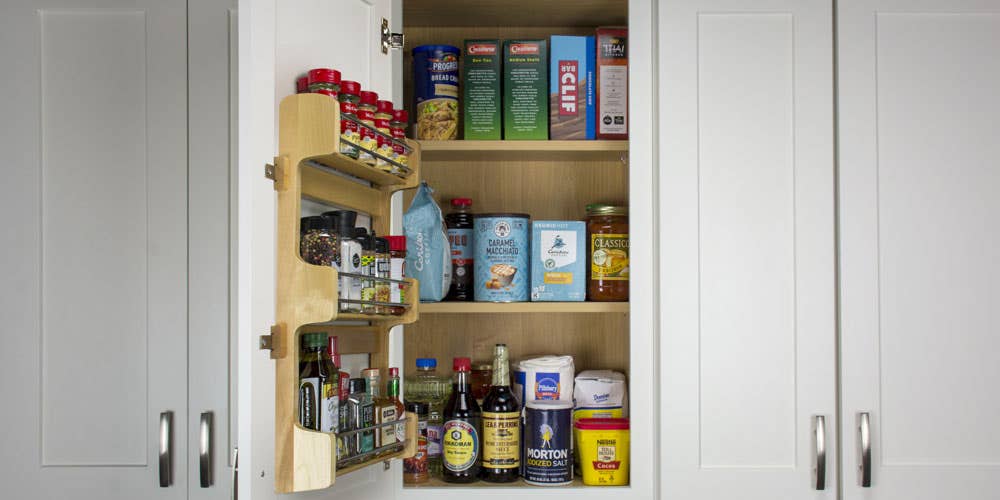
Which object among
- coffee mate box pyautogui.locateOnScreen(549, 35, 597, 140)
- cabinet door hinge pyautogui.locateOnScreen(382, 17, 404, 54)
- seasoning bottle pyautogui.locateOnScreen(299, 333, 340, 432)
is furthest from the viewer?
coffee mate box pyautogui.locateOnScreen(549, 35, 597, 140)

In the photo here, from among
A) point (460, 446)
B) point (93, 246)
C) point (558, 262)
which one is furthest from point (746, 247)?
point (93, 246)

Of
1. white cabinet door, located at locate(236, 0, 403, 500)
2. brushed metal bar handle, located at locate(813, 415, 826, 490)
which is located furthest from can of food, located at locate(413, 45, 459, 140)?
brushed metal bar handle, located at locate(813, 415, 826, 490)

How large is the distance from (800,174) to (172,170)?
1.44 m

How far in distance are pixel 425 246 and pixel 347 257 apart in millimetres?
590

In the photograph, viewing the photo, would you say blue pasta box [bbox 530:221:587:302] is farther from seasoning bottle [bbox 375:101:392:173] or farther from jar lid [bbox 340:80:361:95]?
jar lid [bbox 340:80:361:95]

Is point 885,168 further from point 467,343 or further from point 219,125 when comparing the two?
point 219,125

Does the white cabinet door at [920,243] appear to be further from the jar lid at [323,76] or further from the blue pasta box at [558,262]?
the jar lid at [323,76]

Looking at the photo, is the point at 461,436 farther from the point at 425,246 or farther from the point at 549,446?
the point at 425,246

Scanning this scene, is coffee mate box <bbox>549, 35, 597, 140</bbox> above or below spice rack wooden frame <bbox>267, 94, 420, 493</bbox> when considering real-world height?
above

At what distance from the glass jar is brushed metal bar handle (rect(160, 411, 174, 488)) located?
1032mm

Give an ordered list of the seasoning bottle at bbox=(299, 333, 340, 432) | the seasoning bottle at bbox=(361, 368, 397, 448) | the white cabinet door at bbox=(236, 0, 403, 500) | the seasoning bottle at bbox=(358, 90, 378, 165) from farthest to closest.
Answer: the seasoning bottle at bbox=(361, 368, 397, 448), the seasoning bottle at bbox=(358, 90, 378, 165), the seasoning bottle at bbox=(299, 333, 340, 432), the white cabinet door at bbox=(236, 0, 403, 500)

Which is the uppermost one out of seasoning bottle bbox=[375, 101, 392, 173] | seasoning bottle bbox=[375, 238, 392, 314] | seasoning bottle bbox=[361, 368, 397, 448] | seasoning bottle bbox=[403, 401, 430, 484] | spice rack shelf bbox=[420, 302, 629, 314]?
seasoning bottle bbox=[375, 101, 392, 173]

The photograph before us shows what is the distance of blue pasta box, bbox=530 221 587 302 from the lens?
2180 millimetres

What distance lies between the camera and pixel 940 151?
2.02 m
